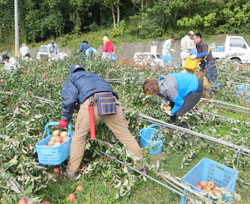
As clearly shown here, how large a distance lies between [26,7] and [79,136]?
27.6 m

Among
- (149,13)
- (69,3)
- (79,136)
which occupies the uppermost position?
(69,3)

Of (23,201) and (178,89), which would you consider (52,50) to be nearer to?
(178,89)

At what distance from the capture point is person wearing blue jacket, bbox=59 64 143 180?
3.18 metres

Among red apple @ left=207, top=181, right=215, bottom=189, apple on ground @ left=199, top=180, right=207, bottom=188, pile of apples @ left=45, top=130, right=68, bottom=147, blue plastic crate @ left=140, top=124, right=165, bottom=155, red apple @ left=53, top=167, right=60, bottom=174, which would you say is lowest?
apple on ground @ left=199, top=180, right=207, bottom=188

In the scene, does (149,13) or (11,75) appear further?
(149,13)

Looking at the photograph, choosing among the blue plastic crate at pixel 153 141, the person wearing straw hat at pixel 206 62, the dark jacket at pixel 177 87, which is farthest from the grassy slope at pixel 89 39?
the blue plastic crate at pixel 153 141

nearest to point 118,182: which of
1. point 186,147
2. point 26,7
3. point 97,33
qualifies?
point 186,147

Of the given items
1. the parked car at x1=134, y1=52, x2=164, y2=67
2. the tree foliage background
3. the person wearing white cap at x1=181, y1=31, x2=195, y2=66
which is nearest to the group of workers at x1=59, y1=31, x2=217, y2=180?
the parked car at x1=134, y1=52, x2=164, y2=67

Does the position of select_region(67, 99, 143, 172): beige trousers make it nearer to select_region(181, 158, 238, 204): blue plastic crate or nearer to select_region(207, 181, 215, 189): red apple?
select_region(181, 158, 238, 204): blue plastic crate

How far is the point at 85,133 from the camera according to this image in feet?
10.7

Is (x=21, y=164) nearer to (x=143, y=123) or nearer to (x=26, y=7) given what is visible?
(x=143, y=123)

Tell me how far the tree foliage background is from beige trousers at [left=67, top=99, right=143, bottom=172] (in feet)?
52.6

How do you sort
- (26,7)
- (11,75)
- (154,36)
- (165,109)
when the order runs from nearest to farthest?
1. (165,109)
2. (11,75)
3. (154,36)
4. (26,7)

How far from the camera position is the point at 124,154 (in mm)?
3199
